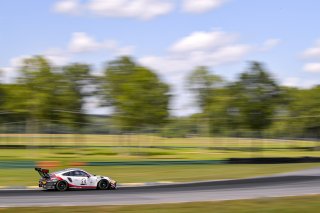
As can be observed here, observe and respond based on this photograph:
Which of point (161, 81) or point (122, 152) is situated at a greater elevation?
point (161, 81)

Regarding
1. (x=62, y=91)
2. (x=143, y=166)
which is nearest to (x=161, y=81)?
(x=62, y=91)

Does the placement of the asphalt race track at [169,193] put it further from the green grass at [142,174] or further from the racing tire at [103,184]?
the green grass at [142,174]

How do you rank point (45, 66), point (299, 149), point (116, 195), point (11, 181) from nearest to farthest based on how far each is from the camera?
point (116, 195) → point (11, 181) → point (299, 149) → point (45, 66)

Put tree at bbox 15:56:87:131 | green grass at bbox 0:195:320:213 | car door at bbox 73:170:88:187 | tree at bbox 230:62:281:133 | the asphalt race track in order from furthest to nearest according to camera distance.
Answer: tree at bbox 230:62:281:133 < tree at bbox 15:56:87:131 < car door at bbox 73:170:88:187 < the asphalt race track < green grass at bbox 0:195:320:213

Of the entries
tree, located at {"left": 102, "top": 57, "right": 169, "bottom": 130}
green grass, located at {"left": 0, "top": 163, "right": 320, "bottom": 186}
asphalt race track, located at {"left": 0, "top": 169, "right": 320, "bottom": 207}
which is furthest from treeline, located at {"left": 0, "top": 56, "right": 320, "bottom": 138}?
asphalt race track, located at {"left": 0, "top": 169, "right": 320, "bottom": 207}

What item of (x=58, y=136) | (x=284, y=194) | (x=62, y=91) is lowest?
(x=284, y=194)

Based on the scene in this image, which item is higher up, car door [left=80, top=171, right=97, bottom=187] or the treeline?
the treeline

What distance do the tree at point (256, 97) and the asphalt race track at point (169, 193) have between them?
59.2 metres

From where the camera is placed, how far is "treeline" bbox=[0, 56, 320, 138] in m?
69.6

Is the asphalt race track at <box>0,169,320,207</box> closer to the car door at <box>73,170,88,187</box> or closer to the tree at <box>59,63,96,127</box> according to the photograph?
the car door at <box>73,170,88,187</box>

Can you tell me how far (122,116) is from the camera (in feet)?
220

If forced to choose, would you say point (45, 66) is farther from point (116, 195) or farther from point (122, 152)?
point (116, 195)

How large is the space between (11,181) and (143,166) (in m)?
13.3

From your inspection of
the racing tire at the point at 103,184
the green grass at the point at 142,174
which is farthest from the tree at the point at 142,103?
the racing tire at the point at 103,184
